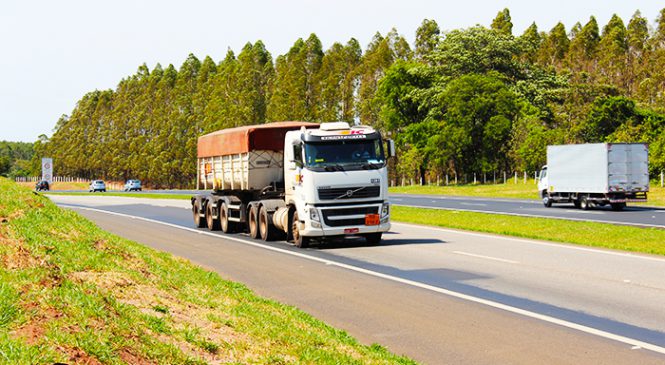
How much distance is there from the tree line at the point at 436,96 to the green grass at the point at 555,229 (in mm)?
32536

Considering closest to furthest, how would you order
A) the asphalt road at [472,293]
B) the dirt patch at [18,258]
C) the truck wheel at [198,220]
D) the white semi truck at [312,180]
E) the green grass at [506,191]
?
1. the dirt patch at [18,258]
2. the asphalt road at [472,293]
3. the white semi truck at [312,180]
4. the truck wheel at [198,220]
5. the green grass at [506,191]

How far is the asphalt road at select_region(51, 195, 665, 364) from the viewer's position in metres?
9.66

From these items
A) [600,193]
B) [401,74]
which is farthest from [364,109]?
[600,193]

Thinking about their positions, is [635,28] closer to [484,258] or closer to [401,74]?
[401,74]

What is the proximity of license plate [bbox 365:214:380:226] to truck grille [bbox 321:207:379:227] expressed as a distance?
88 mm

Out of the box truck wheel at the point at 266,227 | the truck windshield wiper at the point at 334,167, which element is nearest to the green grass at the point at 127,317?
the truck windshield wiper at the point at 334,167

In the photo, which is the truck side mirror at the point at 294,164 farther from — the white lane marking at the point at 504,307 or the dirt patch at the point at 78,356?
the dirt patch at the point at 78,356

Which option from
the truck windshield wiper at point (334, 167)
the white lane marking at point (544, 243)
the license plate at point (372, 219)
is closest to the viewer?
the white lane marking at point (544, 243)

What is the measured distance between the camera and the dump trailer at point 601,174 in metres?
40.7

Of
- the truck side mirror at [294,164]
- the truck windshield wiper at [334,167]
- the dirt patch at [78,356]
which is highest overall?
the truck side mirror at [294,164]

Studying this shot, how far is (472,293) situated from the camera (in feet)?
44.9

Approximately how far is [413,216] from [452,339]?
2577 centimetres

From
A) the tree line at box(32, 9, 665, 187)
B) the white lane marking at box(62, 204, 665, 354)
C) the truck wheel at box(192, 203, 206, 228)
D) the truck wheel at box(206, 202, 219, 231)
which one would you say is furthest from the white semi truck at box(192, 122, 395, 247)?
the tree line at box(32, 9, 665, 187)

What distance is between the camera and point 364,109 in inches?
3760
